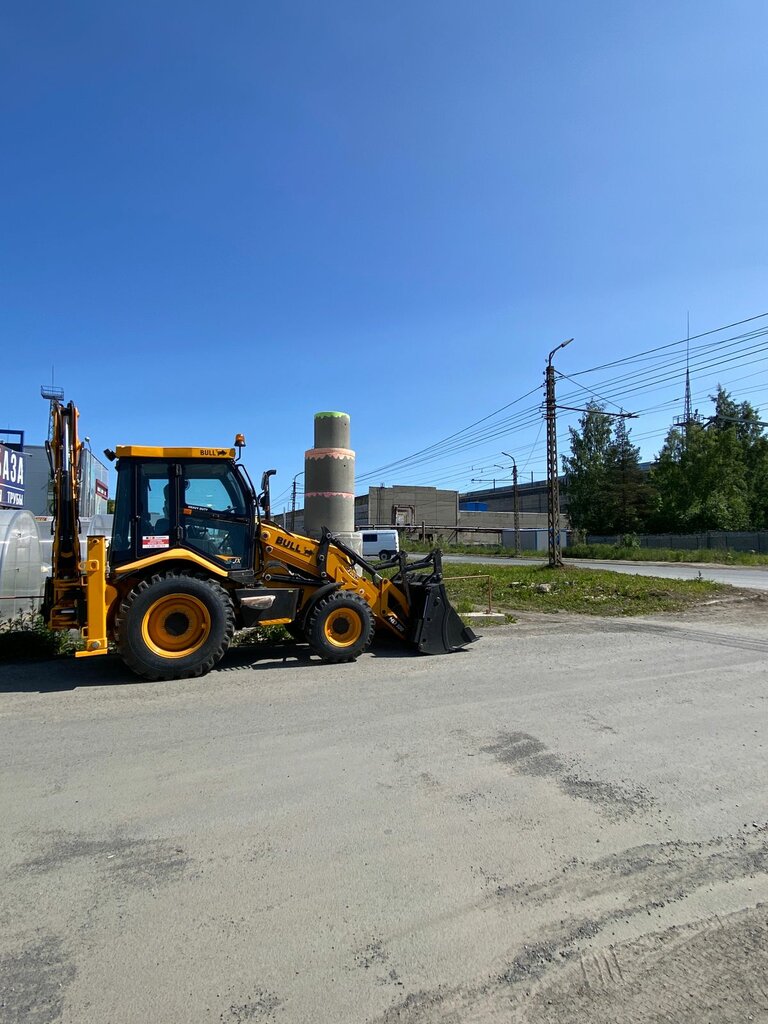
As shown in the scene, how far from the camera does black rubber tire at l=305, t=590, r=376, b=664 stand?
864 cm

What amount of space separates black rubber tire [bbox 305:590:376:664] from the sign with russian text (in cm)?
1763

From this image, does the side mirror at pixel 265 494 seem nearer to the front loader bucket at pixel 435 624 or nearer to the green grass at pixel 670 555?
the front loader bucket at pixel 435 624

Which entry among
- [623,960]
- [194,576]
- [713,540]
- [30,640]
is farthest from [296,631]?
[713,540]

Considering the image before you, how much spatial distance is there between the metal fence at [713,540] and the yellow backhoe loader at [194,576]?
4593 cm

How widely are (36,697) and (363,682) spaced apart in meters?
3.62

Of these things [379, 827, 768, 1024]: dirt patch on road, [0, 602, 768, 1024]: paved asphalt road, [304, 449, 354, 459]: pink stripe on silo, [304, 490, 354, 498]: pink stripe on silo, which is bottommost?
[379, 827, 768, 1024]: dirt patch on road

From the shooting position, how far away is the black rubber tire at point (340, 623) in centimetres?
864

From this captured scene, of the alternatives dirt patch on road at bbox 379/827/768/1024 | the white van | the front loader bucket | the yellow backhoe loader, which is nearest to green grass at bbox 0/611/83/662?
the yellow backhoe loader

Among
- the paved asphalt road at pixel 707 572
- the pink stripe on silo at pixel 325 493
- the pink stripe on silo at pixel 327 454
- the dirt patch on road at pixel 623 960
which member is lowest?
the paved asphalt road at pixel 707 572

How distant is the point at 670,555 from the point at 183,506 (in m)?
43.4

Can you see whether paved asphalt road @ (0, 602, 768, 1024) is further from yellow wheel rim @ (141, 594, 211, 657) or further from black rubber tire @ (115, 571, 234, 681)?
yellow wheel rim @ (141, 594, 211, 657)

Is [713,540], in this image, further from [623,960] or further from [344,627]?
[623,960]

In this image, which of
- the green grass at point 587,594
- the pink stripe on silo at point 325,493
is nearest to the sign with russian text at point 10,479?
the pink stripe on silo at point 325,493

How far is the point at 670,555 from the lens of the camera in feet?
148
